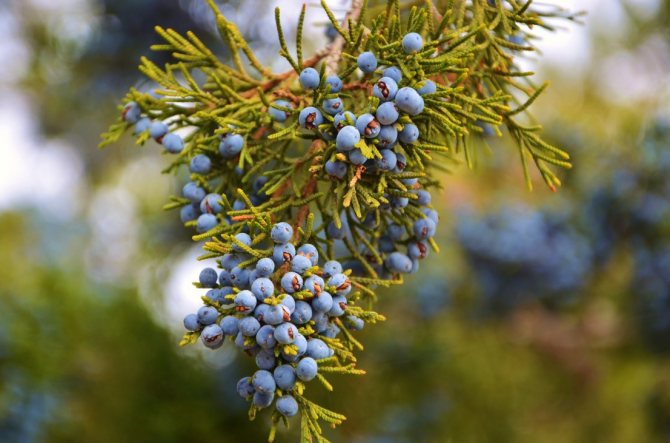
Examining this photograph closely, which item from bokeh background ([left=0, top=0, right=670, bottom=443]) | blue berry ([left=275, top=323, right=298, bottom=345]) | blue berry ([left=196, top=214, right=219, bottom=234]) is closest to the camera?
blue berry ([left=275, top=323, right=298, bottom=345])

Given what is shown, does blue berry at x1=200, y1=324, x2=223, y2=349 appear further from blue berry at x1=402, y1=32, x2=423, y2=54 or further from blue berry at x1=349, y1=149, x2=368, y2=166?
blue berry at x1=402, y1=32, x2=423, y2=54

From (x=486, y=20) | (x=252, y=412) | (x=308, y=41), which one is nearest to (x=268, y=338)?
(x=252, y=412)

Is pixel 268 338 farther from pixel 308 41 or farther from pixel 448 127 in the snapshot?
pixel 308 41

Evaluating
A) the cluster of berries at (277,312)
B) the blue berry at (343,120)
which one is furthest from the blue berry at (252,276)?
the blue berry at (343,120)

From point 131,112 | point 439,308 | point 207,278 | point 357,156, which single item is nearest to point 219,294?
point 207,278

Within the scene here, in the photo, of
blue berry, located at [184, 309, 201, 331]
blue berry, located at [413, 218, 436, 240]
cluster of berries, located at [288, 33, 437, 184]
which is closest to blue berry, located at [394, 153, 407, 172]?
cluster of berries, located at [288, 33, 437, 184]

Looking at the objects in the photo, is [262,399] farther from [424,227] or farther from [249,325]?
[424,227]
